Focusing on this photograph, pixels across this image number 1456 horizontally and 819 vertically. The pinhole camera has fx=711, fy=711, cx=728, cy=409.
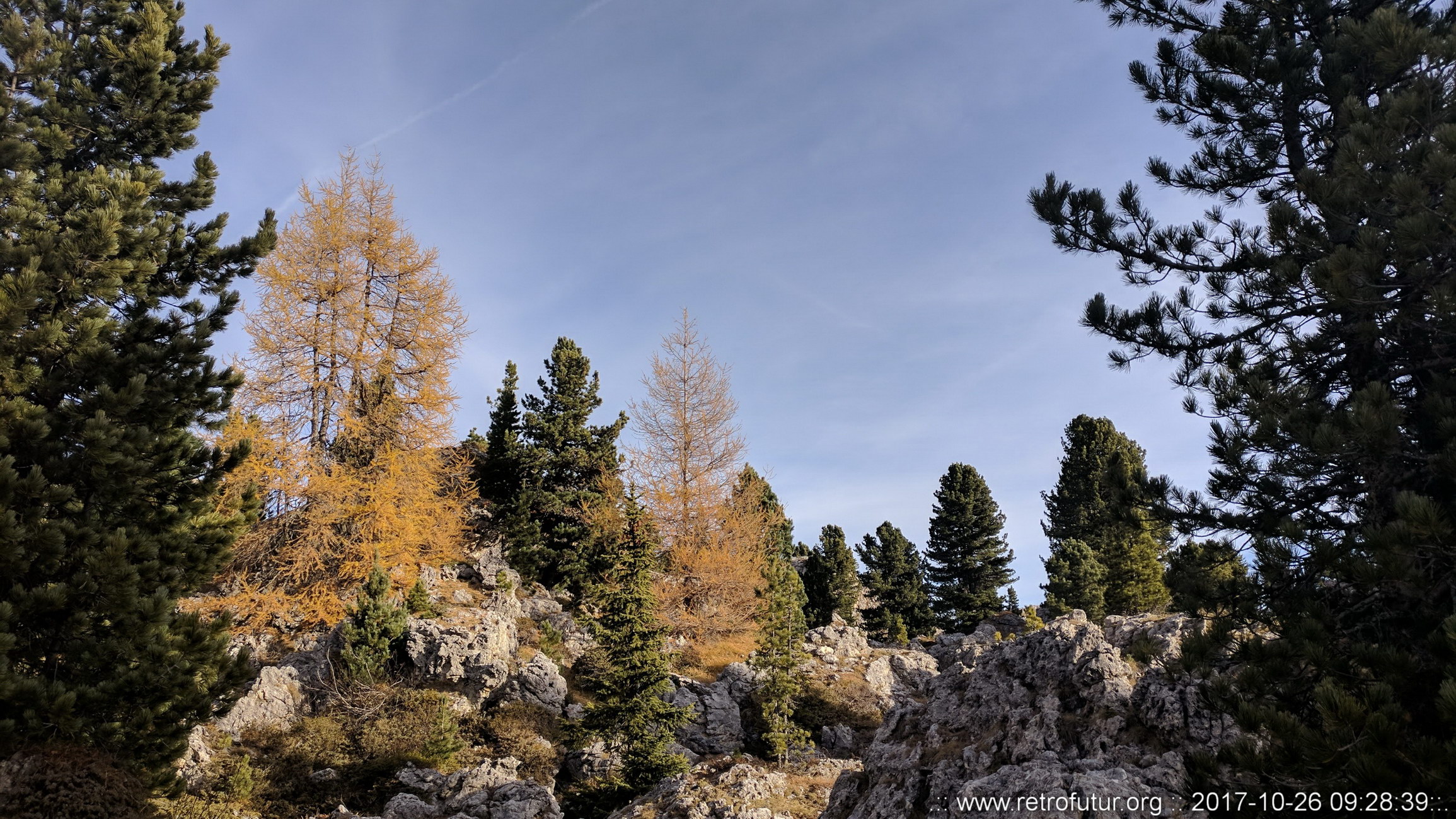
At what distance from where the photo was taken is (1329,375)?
28.9ft

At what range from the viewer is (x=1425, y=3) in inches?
348

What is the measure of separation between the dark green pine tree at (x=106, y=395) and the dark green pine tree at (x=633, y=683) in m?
7.48

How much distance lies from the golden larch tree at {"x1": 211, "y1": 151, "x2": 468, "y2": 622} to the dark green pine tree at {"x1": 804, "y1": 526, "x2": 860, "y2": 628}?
23.6 metres

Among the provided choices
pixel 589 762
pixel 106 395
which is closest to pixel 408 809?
pixel 589 762

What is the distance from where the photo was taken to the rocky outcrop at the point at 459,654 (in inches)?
733

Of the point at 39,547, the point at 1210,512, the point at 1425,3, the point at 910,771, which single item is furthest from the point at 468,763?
the point at 1425,3

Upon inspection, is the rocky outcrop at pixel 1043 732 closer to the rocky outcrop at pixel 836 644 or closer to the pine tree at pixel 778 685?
the pine tree at pixel 778 685

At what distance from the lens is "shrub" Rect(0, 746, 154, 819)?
27.1ft

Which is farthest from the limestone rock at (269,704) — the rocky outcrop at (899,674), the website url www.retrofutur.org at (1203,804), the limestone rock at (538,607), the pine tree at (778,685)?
the rocky outcrop at (899,674)

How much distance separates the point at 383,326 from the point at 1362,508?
23.4m

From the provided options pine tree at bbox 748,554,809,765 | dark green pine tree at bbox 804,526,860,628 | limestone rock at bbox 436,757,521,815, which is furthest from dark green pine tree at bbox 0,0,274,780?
dark green pine tree at bbox 804,526,860,628

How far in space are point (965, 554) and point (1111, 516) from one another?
35.7 meters
